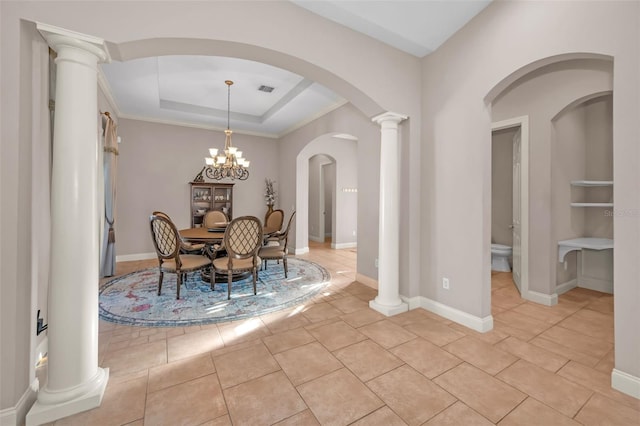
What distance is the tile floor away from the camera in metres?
1.59

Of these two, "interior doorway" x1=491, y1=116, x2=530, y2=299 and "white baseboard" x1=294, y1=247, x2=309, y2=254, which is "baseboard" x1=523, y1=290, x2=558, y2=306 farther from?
"white baseboard" x1=294, y1=247, x2=309, y2=254

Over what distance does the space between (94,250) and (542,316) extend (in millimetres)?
4133

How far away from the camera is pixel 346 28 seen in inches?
108

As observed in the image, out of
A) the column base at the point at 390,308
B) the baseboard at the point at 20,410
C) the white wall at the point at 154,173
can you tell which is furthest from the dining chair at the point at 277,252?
the baseboard at the point at 20,410

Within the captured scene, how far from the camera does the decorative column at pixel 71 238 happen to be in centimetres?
158

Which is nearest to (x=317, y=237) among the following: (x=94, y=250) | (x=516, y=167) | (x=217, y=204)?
(x=217, y=204)

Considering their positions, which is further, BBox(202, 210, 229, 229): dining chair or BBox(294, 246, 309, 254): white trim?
BBox(294, 246, 309, 254): white trim

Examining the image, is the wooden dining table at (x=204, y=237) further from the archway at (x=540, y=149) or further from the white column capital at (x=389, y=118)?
the archway at (x=540, y=149)

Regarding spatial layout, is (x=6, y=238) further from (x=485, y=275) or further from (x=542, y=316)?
(x=542, y=316)

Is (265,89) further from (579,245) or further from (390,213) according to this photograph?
A: (579,245)

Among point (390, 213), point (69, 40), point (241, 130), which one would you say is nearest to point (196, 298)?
point (390, 213)

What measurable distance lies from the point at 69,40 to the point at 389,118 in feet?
8.82

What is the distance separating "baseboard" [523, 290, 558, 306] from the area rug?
2.65 metres

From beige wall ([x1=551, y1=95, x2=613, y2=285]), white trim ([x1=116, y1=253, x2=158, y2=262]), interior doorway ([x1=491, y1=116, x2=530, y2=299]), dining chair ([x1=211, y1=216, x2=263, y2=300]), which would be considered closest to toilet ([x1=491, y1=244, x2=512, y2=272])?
interior doorway ([x1=491, y1=116, x2=530, y2=299])
